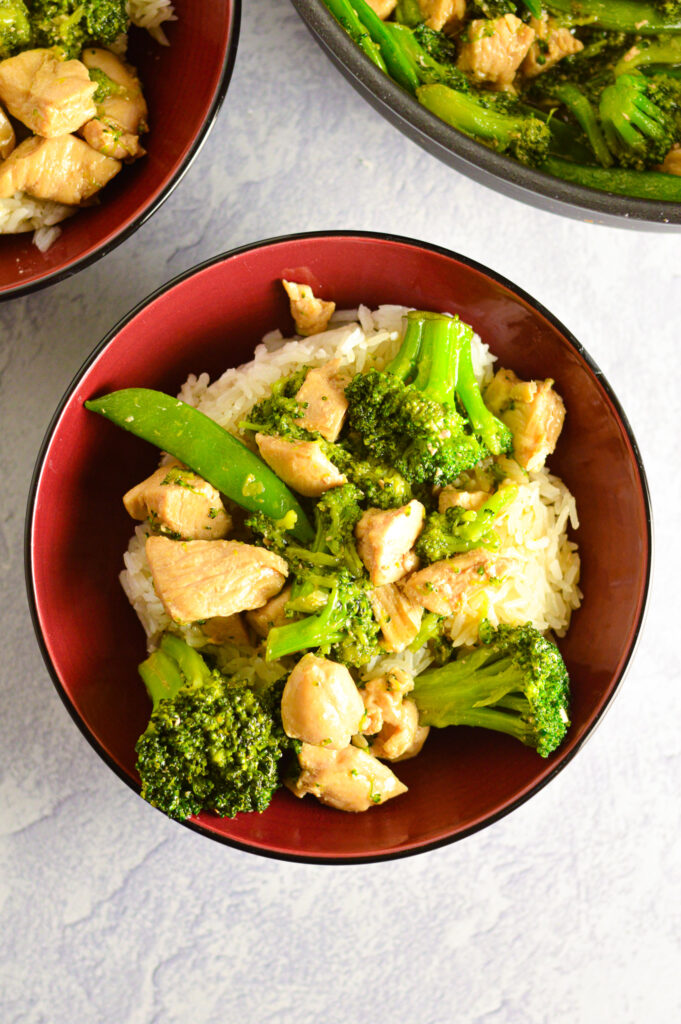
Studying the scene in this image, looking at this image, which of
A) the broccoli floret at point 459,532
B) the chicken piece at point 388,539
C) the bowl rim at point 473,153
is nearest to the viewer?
the bowl rim at point 473,153

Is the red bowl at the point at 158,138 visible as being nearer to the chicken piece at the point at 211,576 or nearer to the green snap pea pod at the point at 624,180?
the chicken piece at the point at 211,576

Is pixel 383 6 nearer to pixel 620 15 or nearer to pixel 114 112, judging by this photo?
pixel 620 15

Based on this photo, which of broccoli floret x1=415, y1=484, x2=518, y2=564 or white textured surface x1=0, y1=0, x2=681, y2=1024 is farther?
white textured surface x1=0, y1=0, x2=681, y2=1024

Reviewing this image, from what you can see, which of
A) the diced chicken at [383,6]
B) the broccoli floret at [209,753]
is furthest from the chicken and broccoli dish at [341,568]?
the diced chicken at [383,6]

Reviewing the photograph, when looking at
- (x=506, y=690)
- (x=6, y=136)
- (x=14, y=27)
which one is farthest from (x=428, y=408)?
(x=14, y=27)

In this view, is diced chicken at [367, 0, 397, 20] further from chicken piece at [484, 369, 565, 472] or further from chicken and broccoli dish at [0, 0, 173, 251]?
chicken piece at [484, 369, 565, 472]

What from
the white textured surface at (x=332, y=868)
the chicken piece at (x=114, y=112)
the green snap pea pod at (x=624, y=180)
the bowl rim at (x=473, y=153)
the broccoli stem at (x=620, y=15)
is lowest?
the white textured surface at (x=332, y=868)

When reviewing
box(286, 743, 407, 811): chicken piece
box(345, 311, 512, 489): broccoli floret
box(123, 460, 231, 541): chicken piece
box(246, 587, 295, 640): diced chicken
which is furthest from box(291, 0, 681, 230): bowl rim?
box(286, 743, 407, 811): chicken piece
